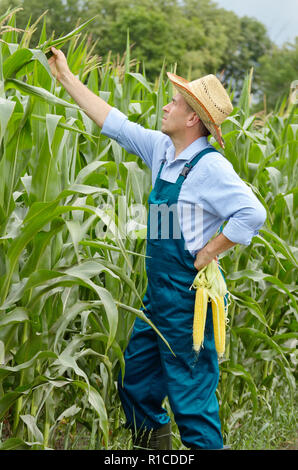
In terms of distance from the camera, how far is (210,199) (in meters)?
2.56

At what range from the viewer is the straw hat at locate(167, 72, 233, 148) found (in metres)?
2.63

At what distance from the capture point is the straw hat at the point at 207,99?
8.64 feet

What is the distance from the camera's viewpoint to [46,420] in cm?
258

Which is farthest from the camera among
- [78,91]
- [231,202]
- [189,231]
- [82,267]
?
[78,91]

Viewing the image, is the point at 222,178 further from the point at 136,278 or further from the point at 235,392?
the point at 235,392

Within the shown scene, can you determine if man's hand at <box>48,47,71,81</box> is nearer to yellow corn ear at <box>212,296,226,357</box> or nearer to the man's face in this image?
the man's face

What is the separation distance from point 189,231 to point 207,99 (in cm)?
52

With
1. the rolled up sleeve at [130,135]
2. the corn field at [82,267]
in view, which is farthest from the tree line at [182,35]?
the rolled up sleeve at [130,135]

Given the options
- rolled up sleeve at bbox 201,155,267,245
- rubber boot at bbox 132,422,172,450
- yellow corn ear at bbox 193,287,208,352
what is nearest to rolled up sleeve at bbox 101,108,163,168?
rolled up sleeve at bbox 201,155,267,245

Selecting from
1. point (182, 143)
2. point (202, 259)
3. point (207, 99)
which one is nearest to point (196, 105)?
point (207, 99)

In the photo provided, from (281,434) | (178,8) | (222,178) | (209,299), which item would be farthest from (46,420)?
(178,8)

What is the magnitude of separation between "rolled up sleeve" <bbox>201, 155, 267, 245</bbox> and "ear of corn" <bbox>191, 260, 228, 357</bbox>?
0.59 feet

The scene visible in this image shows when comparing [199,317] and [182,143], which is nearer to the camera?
[199,317]
